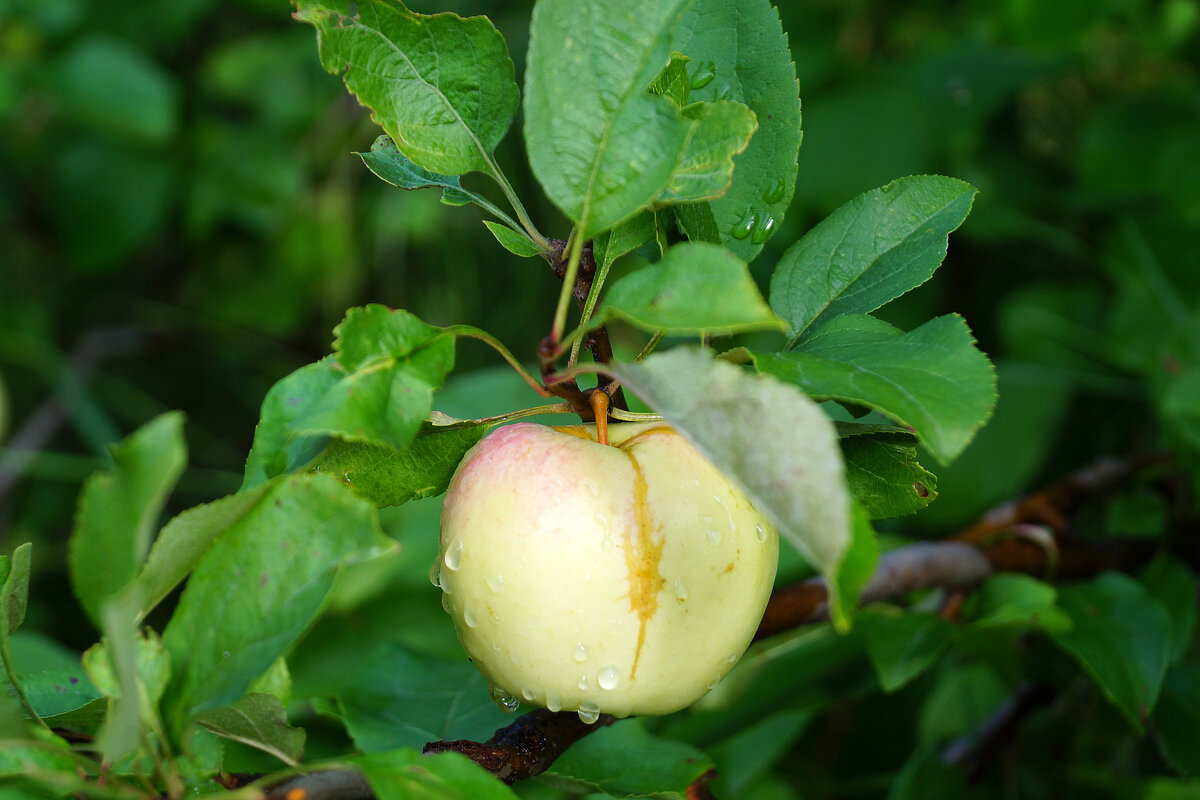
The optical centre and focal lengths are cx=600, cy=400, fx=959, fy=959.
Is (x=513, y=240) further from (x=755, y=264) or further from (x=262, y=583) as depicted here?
(x=755, y=264)

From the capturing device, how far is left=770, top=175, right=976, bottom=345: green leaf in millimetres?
337

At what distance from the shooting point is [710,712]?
0.58 metres

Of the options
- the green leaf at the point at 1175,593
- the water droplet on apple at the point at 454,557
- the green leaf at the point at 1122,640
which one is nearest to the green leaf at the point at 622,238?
the water droplet on apple at the point at 454,557

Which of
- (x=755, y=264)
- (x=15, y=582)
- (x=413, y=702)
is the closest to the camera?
(x=15, y=582)

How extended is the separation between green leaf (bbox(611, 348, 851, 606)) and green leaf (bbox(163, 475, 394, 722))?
0.28 ft

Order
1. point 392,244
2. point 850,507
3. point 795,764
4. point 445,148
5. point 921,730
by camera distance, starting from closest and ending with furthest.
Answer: point 850,507 → point 445,148 → point 921,730 → point 795,764 → point 392,244

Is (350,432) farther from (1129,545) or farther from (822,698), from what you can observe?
(1129,545)

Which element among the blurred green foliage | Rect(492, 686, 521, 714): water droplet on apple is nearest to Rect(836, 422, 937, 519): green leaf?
Rect(492, 686, 521, 714): water droplet on apple

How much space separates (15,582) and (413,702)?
182 millimetres

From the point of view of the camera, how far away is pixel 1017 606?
471 millimetres

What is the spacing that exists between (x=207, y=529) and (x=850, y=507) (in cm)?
18

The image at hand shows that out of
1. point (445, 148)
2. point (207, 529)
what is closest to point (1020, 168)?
point (445, 148)

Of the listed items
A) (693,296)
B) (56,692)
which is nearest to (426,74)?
(693,296)

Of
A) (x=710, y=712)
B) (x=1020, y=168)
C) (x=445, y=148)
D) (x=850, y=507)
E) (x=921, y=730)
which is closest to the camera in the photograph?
(x=850, y=507)
